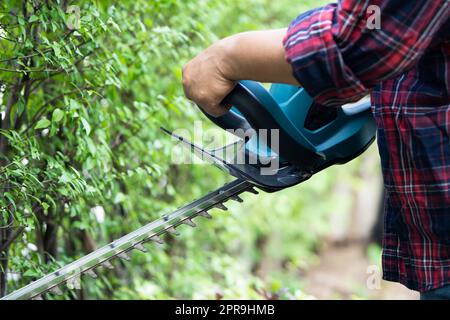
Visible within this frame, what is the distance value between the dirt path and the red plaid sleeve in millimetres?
6626

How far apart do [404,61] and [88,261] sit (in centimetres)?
105

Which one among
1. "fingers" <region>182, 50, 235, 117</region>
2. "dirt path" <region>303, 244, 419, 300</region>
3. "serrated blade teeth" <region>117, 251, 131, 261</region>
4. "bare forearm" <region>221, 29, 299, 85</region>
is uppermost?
"bare forearm" <region>221, 29, 299, 85</region>

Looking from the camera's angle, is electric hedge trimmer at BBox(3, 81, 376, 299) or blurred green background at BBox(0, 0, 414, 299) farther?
blurred green background at BBox(0, 0, 414, 299)

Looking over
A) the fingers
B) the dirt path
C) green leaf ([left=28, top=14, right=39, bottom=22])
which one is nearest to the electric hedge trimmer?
the fingers

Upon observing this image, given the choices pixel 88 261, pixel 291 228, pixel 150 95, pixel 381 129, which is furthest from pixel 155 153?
pixel 291 228

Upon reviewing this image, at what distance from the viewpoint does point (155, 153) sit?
3283mm

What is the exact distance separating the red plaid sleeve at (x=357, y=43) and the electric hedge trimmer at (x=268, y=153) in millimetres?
299

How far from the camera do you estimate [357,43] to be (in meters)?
1.40

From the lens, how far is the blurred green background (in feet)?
7.27
